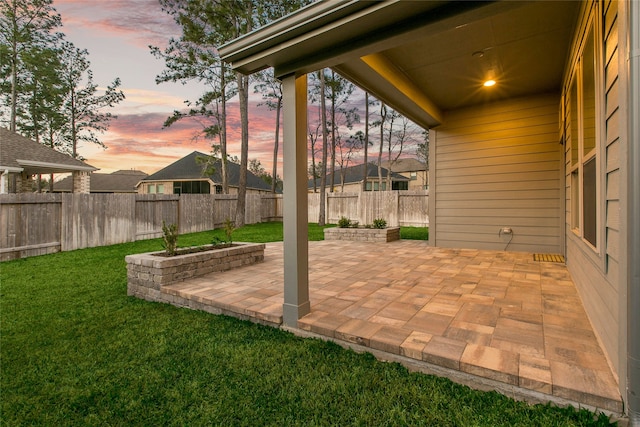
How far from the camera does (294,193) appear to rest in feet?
8.21

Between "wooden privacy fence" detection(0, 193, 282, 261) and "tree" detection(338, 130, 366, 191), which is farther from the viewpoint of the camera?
"tree" detection(338, 130, 366, 191)

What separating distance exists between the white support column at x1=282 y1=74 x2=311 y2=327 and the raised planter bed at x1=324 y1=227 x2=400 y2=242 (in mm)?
4957

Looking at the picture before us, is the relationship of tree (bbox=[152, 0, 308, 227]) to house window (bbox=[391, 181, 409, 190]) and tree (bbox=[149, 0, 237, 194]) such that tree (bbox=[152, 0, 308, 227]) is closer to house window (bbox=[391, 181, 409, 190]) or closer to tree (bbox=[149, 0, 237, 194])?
tree (bbox=[149, 0, 237, 194])

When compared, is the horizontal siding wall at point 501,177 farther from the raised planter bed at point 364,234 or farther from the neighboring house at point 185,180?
the neighboring house at point 185,180

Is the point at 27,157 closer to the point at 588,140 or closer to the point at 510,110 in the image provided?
the point at 510,110

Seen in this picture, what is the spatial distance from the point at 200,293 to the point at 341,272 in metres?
1.83

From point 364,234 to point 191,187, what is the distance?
55.4ft

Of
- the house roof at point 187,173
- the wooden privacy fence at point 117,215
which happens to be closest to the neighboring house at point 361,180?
the house roof at point 187,173

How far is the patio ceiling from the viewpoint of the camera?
1935 millimetres

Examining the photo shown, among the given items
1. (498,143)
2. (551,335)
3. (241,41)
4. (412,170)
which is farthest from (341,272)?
(412,170)

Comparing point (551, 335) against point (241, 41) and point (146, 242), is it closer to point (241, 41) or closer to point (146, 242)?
point (241, 41)

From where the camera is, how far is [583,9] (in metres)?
2.54

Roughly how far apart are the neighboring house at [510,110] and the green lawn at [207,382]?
48 centimetres

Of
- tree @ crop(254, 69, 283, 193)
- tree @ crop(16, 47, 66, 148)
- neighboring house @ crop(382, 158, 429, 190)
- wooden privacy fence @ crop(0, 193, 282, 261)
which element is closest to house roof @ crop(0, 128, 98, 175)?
wooden privacy fence @ crop(0, 193, 282, 261)
